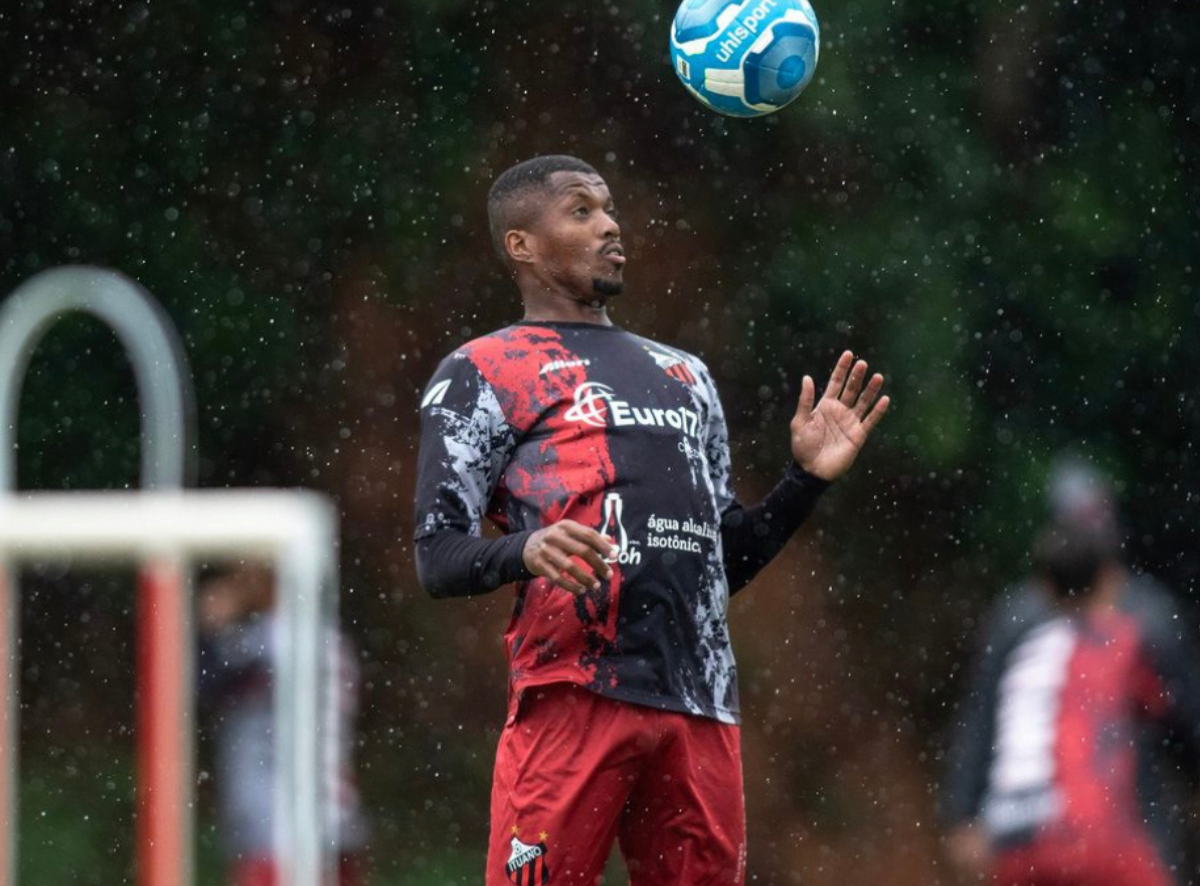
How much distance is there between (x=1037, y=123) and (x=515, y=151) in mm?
2725

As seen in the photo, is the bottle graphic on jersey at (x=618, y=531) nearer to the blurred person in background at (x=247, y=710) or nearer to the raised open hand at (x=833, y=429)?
the raised open hand at (x=833, y=429)

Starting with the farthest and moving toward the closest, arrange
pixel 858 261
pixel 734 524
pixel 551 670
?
pixel 858 261 < pixel 734 524 < pixel 551 670

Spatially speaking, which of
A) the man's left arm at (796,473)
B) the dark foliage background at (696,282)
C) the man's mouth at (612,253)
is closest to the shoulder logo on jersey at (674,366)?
the man's left arm at (796,473)

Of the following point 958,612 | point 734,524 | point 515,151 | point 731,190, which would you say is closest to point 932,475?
point 958,612

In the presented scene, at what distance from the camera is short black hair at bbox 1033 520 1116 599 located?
7.20m

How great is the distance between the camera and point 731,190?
43.1 ft

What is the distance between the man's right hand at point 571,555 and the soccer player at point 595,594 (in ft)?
0.17

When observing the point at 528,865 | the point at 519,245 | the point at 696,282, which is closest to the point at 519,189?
the point at 519,245

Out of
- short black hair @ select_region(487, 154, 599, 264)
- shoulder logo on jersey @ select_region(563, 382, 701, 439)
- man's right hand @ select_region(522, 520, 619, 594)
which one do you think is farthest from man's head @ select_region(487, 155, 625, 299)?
man's right hand @ select_region(522, 520, 619, 594)

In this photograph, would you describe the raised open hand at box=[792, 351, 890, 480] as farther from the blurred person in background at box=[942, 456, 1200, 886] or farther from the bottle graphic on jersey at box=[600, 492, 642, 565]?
the blurred person in background at box=[942, 456, 1200, 886]

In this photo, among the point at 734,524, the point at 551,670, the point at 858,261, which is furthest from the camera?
the point at 858,261

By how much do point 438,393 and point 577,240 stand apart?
53cm

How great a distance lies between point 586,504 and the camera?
5246mm

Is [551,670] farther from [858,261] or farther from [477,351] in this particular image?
[858,261]
